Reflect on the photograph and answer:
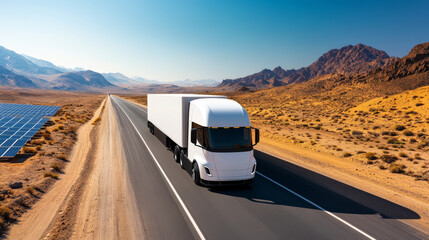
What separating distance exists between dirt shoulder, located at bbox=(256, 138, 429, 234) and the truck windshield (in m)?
5.16

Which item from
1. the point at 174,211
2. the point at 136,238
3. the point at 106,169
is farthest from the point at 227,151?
the point at 106,169

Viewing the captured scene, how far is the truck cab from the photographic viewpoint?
9.25 meters

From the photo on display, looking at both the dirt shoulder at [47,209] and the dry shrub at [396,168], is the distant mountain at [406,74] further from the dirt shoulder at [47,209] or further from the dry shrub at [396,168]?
the dirt shoulder at [47,209]

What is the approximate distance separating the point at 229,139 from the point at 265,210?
3090mm

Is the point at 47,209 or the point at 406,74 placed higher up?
the point at 406,74

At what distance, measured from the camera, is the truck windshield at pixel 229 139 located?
30.6ft

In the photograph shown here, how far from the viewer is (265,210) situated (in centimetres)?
829

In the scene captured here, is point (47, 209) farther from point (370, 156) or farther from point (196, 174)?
point (370, 156)

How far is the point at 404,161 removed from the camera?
1492 cm

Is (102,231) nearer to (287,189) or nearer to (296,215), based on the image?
(296,215)

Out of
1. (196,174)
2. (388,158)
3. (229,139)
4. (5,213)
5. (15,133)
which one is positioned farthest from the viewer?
(15,133)

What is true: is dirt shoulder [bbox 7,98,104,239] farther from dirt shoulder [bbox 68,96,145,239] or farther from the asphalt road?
the asphalt road

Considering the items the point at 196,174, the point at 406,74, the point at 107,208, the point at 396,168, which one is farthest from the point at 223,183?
the point at 406,74

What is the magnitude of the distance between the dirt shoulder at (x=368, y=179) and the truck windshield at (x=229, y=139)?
5162 millimetres
